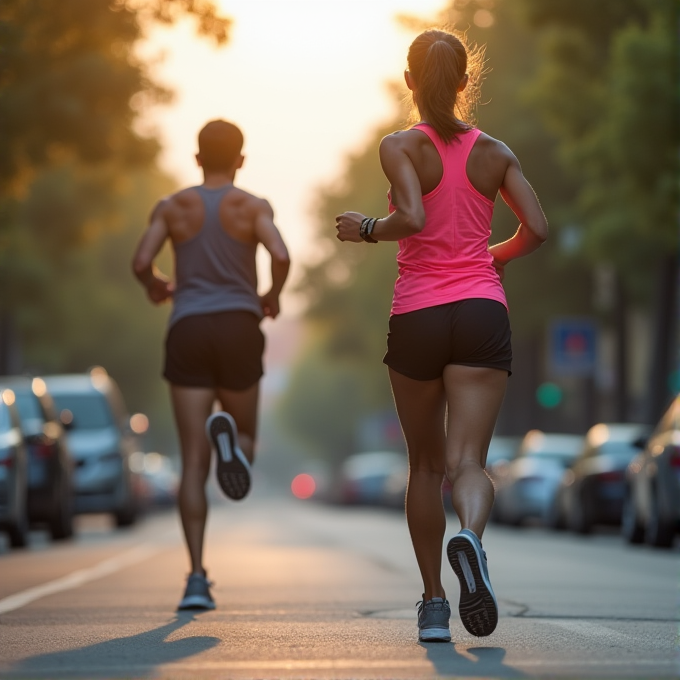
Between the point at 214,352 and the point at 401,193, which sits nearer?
the point at 401,193

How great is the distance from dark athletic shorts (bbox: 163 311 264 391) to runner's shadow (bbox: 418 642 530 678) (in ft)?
7.93

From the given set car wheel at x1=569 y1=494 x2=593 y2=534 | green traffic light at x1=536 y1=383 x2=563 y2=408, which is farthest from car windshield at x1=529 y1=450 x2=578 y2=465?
green traffic light at x1=536 y1=383 x2=563 y2=408

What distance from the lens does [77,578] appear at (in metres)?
11.7

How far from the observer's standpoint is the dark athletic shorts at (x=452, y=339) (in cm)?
668

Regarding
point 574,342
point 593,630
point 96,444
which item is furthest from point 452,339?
point 574,342

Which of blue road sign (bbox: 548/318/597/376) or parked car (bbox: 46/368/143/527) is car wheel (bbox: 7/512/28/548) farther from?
blue road sign (bbox: 548/318/597/376)

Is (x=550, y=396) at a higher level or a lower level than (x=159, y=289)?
higher

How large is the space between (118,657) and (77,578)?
5.54 metres

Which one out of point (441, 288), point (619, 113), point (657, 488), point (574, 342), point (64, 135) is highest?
point (619, 113)

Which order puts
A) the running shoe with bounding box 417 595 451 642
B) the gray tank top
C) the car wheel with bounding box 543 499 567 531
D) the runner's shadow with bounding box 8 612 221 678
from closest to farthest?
the runner's shadow with bounding box 8 612 221 678
the running shoe with bounding box 417 595 451 642
the gray tank top
the car wheel with bounding box 543 499 567 531

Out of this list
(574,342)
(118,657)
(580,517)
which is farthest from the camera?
(574,342)

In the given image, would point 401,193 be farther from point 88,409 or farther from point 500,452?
point 500,452

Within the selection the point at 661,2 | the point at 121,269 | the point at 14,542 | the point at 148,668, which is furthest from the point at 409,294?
the point at 121,269

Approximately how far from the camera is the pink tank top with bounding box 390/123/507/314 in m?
6.75
